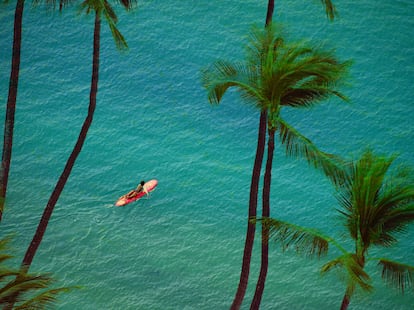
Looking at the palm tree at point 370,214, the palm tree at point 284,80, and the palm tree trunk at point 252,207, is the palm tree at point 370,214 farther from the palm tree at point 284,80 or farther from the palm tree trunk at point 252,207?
the palm tree trunk at point 252,207

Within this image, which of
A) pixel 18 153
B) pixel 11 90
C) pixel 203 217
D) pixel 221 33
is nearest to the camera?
pixel 11 90

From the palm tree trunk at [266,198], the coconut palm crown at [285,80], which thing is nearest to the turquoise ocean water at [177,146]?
the palm tree trunk at [266,198]

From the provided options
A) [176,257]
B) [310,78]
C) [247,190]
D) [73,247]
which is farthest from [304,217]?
[310,78]

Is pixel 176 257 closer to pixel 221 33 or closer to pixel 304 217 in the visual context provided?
pixel 304 217

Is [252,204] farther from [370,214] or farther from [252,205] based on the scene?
[370,214]

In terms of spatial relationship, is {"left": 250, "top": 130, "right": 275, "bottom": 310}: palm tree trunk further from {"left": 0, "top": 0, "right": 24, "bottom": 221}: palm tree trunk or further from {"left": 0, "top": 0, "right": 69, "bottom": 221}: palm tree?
{"left": 0, "top": 0, "right": 24, "bottom": 221}: palm tree trunk

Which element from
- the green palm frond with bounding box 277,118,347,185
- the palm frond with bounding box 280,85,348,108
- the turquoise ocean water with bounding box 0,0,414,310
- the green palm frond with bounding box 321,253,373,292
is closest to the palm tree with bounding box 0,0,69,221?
the turquoise ocean water with bounding box 0,0,414,310
